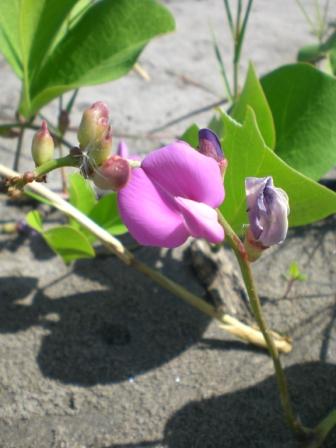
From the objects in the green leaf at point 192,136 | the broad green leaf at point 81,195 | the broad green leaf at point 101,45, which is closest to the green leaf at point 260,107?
the green leaf at point 192,136

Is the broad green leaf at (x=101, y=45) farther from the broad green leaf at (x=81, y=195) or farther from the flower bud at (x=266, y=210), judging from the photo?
the flower bud at (x=266, y=210)

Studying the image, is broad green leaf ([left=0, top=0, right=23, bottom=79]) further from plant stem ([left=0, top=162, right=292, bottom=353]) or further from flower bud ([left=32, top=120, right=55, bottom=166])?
flower bud ([left=32, top=120, right=55, bottom=166])

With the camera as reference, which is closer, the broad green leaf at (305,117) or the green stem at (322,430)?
the green stem at (322,430)

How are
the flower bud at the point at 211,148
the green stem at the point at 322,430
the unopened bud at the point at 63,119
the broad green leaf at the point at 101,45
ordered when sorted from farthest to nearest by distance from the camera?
the unopened bud at the point at 63,119, the broad green leaf at the point at 101,45, the green stem at the point at 322,430, the flower bud at the point at 211,148

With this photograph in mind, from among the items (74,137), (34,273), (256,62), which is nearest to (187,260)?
(34,273)

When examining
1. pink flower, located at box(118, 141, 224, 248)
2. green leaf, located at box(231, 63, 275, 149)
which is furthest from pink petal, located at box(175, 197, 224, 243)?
green leaf, located at box(231, 63, 275, 149)

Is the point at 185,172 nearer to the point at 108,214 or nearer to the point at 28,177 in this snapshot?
the point at 28,177

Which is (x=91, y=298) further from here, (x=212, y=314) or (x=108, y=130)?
(x=108, y=130)
